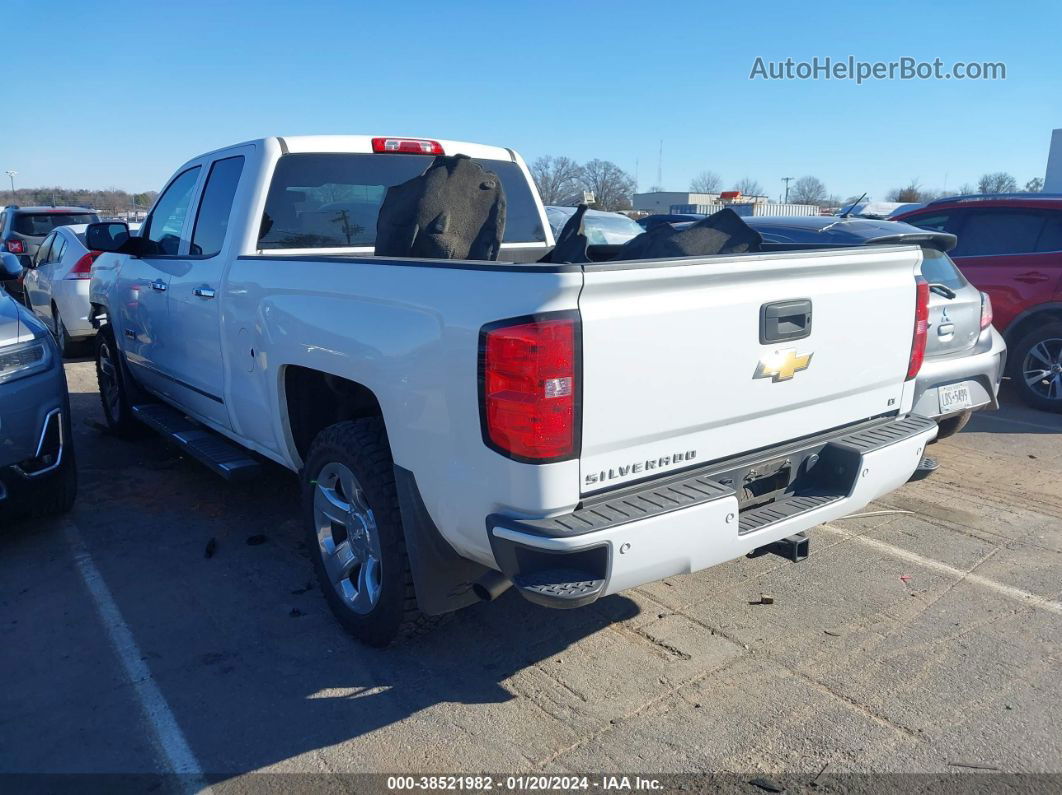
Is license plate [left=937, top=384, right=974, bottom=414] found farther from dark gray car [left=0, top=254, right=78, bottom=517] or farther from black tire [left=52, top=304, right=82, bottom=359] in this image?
black tire [left=52, top=304, right=82, bottom=359]

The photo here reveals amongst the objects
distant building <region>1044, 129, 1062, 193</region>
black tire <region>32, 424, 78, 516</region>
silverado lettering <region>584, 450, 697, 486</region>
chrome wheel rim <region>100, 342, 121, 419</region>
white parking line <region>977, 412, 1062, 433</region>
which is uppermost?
distant building <region>1044, 129, 1062, 193</region>

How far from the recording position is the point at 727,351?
9.04 feet

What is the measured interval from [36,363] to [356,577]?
2470mm

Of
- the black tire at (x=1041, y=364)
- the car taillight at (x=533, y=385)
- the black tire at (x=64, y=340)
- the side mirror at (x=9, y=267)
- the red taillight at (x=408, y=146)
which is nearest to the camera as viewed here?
the car taillight at (x=533, y=385)

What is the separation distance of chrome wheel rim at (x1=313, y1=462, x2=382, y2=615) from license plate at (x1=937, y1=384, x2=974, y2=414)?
369 centimetres

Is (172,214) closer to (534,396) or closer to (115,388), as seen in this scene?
(115,388)

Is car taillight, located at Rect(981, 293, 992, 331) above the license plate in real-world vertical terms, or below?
above

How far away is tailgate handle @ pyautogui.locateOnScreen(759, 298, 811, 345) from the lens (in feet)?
9.27

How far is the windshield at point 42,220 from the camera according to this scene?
13.8m

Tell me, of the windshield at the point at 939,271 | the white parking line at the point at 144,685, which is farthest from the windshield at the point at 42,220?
the windshield at the point at 939,271

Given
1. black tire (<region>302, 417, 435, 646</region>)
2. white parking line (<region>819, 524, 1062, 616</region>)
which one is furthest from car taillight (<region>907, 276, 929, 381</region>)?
black tire (<region>302, 417, 435, 646</region>)

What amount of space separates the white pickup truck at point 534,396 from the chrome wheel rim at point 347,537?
12 millimetres

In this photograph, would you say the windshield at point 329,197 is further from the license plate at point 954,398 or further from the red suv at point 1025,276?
the red suv at point 1025,276

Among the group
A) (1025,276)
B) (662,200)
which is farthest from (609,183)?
Answer: (1025,276)
